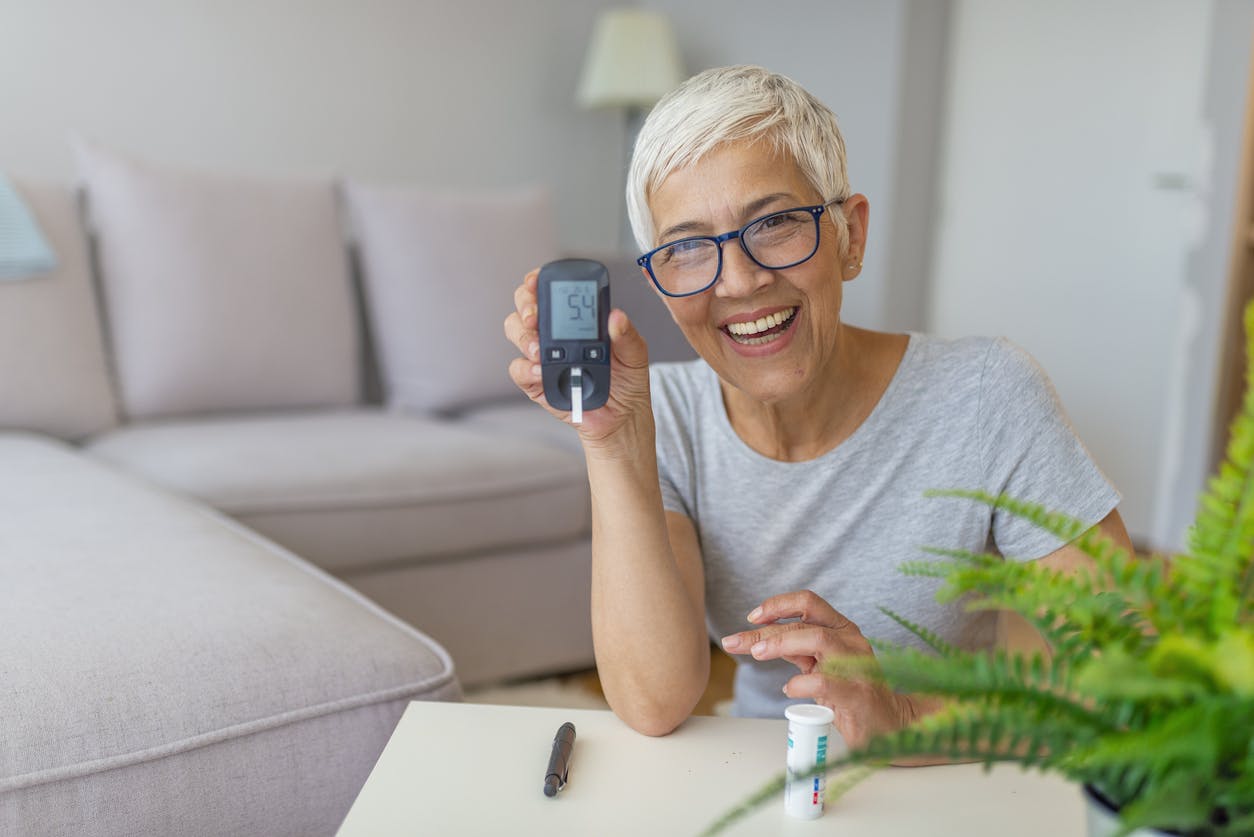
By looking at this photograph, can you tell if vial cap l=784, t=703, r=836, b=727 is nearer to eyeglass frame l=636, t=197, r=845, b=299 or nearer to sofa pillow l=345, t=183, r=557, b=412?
eyeglass frame l=636, t=197, r=845, b=299

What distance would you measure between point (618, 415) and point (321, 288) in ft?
5.84

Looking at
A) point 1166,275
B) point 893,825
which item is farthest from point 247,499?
point 1166,275

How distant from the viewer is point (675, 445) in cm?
111

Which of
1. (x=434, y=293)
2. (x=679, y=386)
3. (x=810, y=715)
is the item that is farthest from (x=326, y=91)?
(x=810, y=715)

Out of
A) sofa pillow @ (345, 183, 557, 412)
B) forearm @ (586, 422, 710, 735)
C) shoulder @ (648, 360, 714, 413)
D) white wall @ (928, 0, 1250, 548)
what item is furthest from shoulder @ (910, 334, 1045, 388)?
white wall @ (928, 0, 1250, 548)

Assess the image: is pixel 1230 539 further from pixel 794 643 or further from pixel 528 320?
pixel 528 320

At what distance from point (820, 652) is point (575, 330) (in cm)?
27

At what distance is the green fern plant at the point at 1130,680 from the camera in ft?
1.23

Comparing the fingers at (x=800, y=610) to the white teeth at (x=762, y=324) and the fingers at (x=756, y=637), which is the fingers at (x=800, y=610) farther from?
the white teeth at (x=762, y=324)

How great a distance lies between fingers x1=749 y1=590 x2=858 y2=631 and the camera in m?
0.78

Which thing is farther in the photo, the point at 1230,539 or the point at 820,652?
the point at 820,652

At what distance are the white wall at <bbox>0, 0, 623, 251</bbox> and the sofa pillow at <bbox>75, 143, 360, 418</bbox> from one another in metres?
0.73

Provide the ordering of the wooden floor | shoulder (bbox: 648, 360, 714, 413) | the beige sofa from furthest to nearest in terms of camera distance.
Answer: the wooden floor → shoulder (bbox: 648, 360, 714, 413) → the beige sofa

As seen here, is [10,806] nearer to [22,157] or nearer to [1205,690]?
[1205,690]
